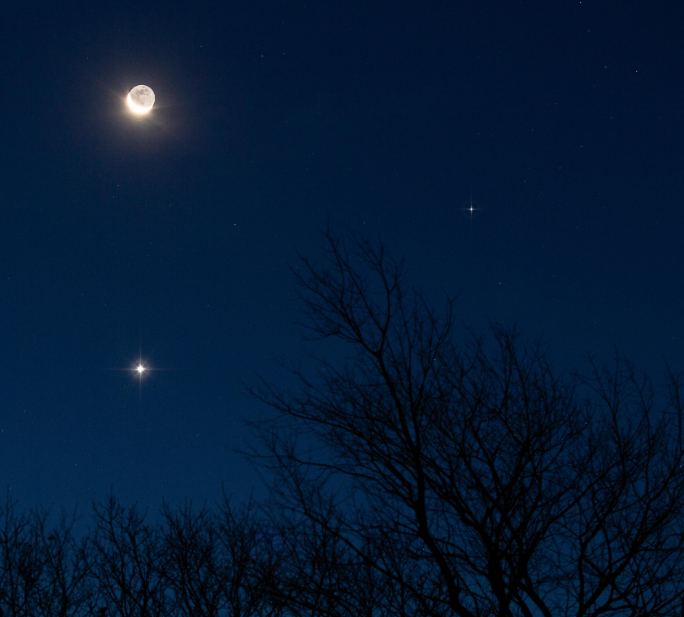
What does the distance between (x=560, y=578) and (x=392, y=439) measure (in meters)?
2.07

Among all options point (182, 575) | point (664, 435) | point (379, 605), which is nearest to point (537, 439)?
point (664, 435)

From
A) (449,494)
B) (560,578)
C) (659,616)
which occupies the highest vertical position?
(449,494)

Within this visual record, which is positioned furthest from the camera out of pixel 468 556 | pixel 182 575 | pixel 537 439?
pixel 182 575

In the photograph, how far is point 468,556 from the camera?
5.20 meters

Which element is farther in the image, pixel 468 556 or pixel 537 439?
pixel 537 439

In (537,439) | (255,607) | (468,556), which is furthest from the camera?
(255,607)

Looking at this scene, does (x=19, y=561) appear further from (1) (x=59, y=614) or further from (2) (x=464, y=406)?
(2) (x=464, y=406)

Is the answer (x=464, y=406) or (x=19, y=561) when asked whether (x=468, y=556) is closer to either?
(x=464, y=406)

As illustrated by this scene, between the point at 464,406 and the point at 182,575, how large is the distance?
670cm

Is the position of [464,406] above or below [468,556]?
above

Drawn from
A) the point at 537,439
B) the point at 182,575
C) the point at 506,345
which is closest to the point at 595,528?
the point at 537,439

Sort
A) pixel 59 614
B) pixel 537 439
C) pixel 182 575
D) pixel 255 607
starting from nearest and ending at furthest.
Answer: pixel 537 439 → pixel 255 607 → pixel 182 575 → pixel 59 614

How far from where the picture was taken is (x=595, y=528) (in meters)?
5.53

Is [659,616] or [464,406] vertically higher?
[464,406]
